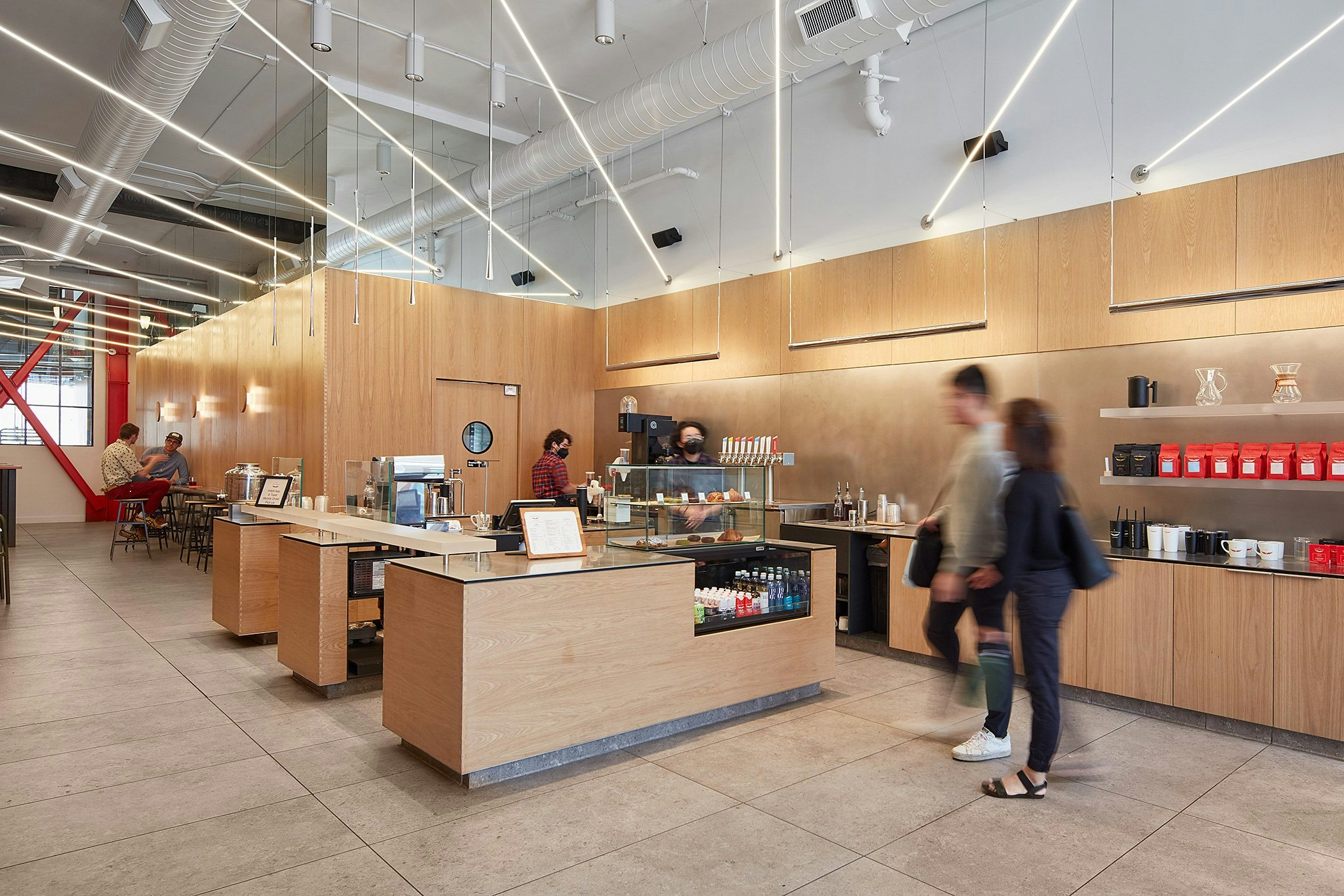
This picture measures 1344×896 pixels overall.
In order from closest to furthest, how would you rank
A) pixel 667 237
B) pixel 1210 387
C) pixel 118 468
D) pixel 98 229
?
pixel 1210 387 → pixel 667 237 → pixel 98 229 → pixel 118 468

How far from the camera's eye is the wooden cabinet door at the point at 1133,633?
14.2 ft

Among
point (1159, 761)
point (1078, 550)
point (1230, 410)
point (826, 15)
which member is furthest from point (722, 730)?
point (826, 15)

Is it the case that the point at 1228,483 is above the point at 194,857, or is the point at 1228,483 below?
above

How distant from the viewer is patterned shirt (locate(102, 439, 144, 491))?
37.7ft

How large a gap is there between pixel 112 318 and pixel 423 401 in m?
11.8

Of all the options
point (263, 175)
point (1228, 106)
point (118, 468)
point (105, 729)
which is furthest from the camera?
point (118, 468)

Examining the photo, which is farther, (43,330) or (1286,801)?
(43,330)

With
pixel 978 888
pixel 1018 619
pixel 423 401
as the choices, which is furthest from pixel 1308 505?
pixel 423 401

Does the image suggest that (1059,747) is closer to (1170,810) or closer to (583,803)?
(1170,810)

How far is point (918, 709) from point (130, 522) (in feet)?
35.8

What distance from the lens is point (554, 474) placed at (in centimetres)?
710

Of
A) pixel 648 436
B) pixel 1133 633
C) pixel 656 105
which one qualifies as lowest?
pixel 1133 633

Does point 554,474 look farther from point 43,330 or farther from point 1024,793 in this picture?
point 43,330

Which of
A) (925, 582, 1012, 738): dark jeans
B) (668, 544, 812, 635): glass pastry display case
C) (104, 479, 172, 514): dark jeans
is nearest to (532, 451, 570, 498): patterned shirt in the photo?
(668, 544, 812, 635): glass pastry display case
